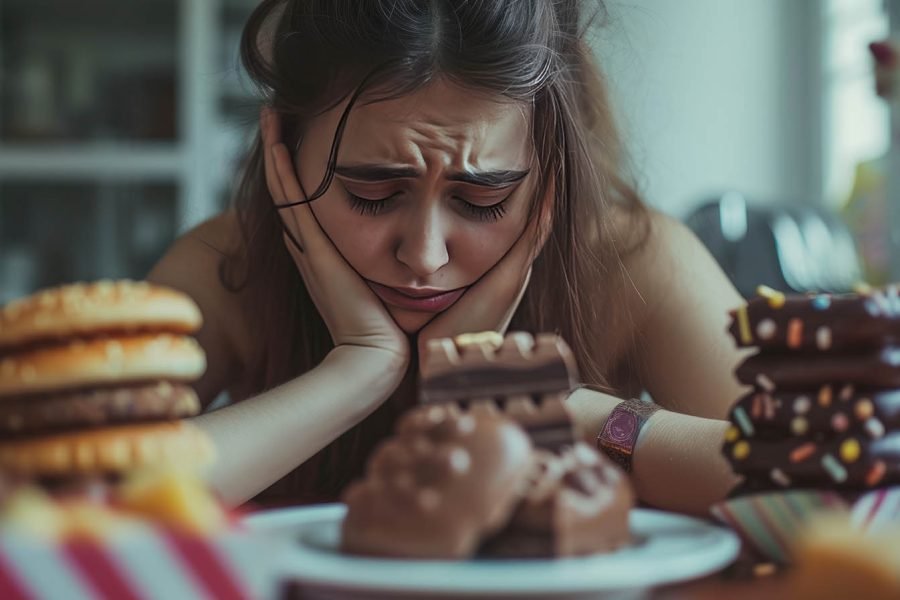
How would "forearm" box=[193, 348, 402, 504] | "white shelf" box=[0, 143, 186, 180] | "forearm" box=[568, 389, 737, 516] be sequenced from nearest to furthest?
"forearm" box=[568, 389, 737, 516] < "forearm" box=[193, 348, 402, 504] < "white shelf" box=[0, 143, 186, 180]

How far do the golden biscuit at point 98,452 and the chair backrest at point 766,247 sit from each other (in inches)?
72.0

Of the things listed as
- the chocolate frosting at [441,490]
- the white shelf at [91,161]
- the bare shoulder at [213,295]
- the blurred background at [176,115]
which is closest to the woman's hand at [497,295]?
the bare shoulder at [213,295]

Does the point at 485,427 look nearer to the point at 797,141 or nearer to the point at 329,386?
the point at 329,386

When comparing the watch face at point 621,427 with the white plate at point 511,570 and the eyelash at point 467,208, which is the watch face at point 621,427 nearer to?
the eyelash at point 467,208

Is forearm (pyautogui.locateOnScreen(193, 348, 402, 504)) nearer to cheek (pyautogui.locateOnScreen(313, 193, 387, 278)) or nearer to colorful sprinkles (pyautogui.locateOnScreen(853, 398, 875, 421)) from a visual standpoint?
cheek (pyautogui.locateOnScreen(313, 193, 387, 278))

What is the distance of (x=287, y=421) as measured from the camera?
4.05 feet

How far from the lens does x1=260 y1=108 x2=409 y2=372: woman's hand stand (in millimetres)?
1400

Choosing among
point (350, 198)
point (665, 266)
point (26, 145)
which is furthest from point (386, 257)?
point (26, 145)

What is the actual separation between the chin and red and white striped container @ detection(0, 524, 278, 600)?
3.03ft

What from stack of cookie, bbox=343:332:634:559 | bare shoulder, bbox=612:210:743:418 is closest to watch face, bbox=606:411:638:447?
bare shoulder, bbox=612:210:743:418

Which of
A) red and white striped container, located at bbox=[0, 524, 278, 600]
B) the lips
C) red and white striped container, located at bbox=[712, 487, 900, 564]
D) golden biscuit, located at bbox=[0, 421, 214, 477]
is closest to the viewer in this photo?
red and white striped container, located at bbox=[0, 524, 278, 600]

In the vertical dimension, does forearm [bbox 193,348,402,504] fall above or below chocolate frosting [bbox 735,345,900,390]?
below

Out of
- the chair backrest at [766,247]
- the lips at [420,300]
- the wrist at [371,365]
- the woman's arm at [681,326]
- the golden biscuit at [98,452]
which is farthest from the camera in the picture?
the chair backrest at [766,247]

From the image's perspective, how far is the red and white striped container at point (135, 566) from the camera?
19.0 inches
